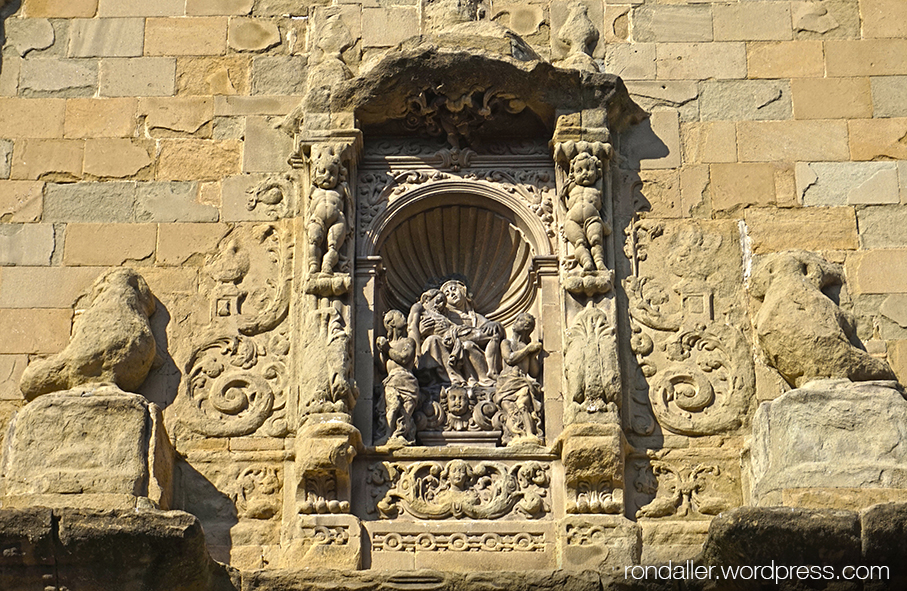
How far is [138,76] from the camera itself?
32.1 feet

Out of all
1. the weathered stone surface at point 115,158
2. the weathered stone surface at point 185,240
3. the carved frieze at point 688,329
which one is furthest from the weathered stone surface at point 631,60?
the weathered stone surface at point 115,158

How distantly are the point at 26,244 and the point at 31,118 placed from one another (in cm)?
83

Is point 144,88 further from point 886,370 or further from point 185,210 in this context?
point 886,370

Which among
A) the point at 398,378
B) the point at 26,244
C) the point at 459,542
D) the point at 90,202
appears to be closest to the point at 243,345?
the point at 398,378

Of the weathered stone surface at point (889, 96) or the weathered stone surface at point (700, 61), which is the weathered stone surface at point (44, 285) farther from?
the weathered stone surface at point (889, 96)

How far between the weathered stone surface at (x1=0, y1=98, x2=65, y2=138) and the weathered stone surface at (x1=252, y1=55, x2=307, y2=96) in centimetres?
114

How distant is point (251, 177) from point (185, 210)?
0.42m

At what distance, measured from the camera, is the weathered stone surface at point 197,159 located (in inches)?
375

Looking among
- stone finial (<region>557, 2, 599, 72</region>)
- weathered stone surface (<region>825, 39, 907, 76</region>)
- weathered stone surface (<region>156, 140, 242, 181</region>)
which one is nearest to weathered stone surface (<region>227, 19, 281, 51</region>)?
weathered stone surface (<region>156, 140, 242, 181</region>)

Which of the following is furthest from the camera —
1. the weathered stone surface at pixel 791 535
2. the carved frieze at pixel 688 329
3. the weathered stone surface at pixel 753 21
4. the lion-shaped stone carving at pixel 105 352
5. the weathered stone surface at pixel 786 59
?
the weathered stone surface at pixel 753 21

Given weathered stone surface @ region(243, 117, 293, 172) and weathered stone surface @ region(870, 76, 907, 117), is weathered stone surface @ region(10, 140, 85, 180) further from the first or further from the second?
weathered stone surface @ region(870, 76, 907, 117)

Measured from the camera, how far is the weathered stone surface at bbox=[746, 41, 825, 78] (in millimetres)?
9719

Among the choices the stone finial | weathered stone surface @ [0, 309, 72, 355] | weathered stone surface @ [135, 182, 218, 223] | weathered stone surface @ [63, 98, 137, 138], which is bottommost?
weathered stone surface @ [0, 309, 72, 355]

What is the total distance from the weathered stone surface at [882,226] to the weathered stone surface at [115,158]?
13.2ft
